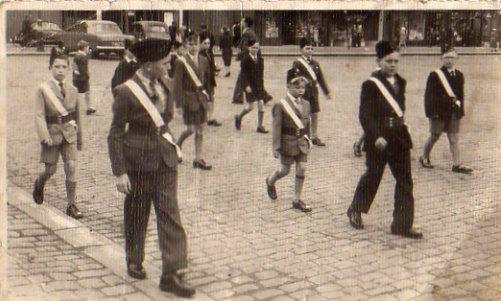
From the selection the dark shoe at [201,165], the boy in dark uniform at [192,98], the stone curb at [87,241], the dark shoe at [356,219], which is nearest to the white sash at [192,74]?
the boy in dark uniform at [192,98]

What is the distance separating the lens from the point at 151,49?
527cm

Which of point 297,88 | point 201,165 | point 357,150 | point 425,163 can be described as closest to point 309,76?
point 357,150

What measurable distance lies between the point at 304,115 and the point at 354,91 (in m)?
10.5

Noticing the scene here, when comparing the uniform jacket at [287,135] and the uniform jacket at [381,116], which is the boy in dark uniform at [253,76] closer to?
the uniform jacket at [287,135]

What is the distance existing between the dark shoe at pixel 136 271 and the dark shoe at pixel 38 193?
2.22 meters

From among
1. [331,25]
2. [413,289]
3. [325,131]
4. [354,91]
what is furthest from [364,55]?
[413,289]

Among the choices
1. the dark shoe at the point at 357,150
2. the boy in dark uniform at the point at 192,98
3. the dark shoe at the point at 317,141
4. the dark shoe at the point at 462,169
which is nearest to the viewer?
the dark shoe at the point at 462,169

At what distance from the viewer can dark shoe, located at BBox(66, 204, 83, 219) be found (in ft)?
23.3

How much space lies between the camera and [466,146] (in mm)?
10805

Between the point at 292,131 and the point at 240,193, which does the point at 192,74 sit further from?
the point at 292,131

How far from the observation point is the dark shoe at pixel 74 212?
7102 mm

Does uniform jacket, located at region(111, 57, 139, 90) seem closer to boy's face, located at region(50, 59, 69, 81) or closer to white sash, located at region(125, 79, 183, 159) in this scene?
boy's face, located at region(50, 59, 69, 81)

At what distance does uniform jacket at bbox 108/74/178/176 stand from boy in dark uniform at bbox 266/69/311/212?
217 cm

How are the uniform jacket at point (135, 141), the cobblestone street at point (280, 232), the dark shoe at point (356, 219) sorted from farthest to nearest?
1. the dark shoe at point (356, 219)
2. the cobblestone street at point (280, 232)
3. the uniform jacket at point (135, 141)
